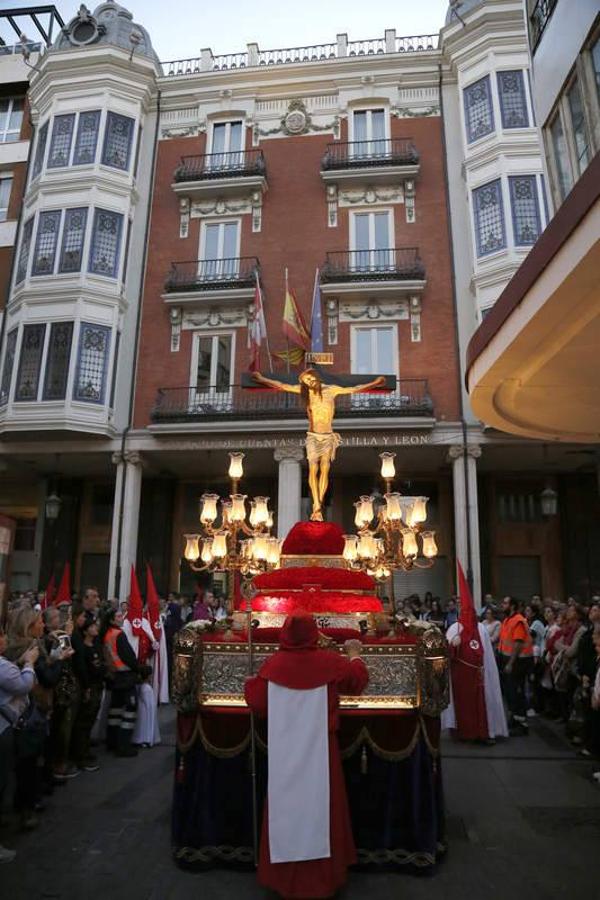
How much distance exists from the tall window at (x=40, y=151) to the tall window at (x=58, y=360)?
6.42 m

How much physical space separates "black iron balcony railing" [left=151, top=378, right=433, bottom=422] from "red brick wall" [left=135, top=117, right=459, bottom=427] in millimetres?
518

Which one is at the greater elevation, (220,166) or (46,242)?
(220,166)

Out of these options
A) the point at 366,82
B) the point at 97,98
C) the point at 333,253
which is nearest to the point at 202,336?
the point at 333,253

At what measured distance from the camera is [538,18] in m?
9.55

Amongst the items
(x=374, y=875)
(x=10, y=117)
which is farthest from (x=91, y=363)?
(x=374, y=875)

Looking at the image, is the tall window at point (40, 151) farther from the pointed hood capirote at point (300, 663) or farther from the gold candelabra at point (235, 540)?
the pointed hood capirote at point (300, 663)

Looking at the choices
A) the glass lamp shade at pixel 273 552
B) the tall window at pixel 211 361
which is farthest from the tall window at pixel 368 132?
the glass lamp shade at pixel 273 552

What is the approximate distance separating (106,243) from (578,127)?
52.8 ft

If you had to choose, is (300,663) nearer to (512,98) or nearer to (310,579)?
(310,579)

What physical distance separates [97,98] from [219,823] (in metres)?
23.5

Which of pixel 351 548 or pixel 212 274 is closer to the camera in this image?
pixel 351 548

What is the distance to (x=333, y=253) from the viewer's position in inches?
822

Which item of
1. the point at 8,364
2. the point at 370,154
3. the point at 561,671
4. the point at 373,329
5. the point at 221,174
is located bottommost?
the point at 561,671

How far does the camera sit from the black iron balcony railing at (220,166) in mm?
21516
